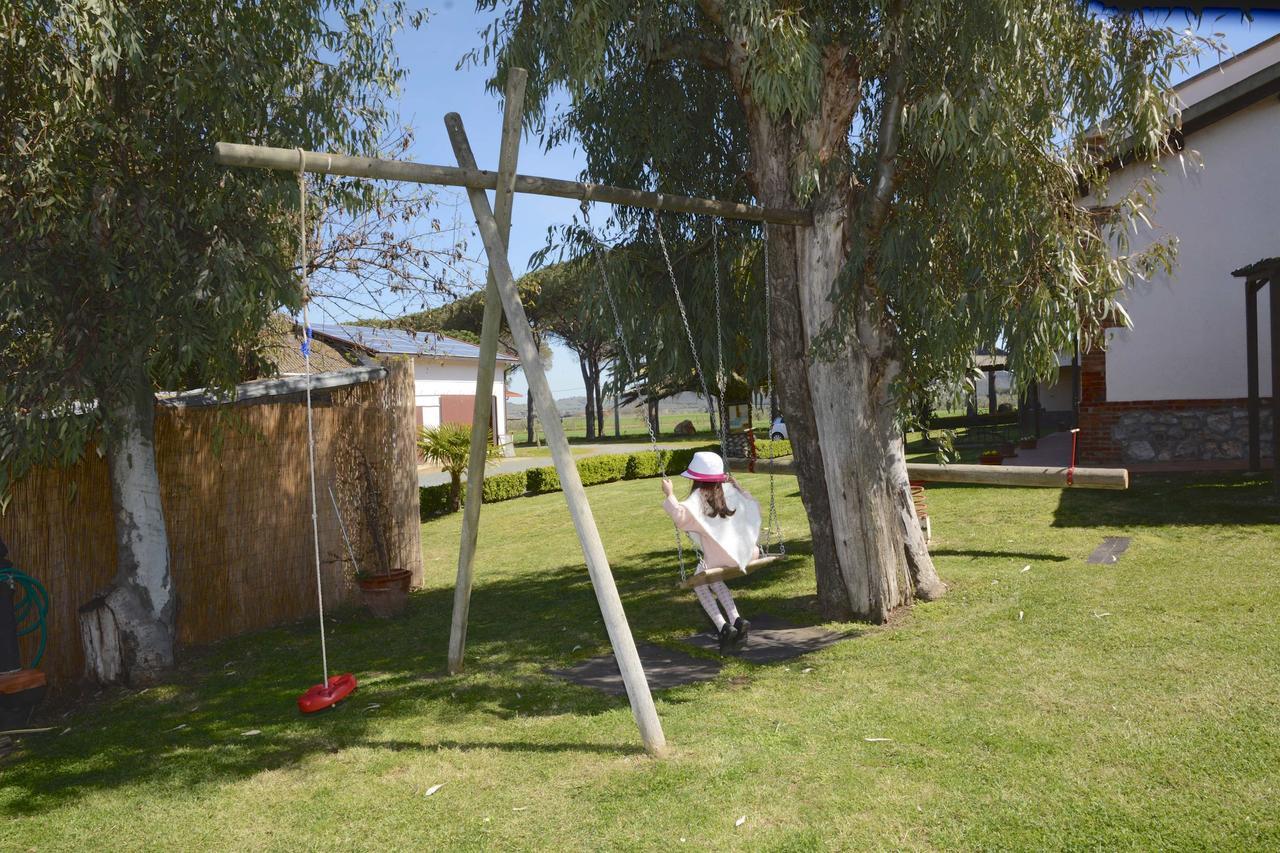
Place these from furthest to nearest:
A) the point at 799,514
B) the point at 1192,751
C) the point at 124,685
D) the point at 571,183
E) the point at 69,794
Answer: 1. the point at 799,514
2. the point at 124,685
3. the point at 571,183
4. the point at 69,794
5. the point at 1192,751

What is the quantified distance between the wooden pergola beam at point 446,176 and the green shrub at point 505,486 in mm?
14164

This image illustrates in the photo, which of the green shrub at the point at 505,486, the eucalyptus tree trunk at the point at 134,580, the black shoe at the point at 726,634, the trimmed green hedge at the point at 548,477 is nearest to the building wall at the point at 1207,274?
the trimmed green hedge at the point at 548,477

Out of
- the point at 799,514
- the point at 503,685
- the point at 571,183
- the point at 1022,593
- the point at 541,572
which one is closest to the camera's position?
the point at 571,183

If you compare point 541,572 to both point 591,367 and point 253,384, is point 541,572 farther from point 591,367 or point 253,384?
point 591,367

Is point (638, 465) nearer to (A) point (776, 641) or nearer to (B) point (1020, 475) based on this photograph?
(B) point (1020, 475)

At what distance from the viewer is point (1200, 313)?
14961 millimetres

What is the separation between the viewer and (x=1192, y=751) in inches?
182

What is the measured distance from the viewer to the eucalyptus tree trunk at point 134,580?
7.22 meters

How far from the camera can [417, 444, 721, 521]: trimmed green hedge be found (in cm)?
1875

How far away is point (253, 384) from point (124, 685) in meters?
2.78

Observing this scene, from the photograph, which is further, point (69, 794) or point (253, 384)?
point (253, 384)

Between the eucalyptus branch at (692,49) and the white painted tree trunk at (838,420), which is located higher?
the eucalyptus branch at (692,49)

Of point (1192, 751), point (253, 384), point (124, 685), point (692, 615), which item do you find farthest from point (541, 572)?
point (1192, 751)

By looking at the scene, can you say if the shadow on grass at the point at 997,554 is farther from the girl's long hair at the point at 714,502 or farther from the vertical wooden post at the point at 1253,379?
the vertical wooden post at the point at 1253,379
